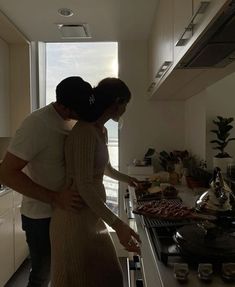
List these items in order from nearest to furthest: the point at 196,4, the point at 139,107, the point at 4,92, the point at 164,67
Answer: the point at 196,4, the point at 164,67, the point at 4,92, the point at 139,107

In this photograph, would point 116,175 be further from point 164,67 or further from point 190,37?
point 190,37

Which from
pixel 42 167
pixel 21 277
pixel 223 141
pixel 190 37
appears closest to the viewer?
pixel 190 37

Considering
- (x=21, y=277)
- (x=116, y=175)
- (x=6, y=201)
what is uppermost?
(x=116, y=175)

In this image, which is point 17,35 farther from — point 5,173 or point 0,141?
point 5,173

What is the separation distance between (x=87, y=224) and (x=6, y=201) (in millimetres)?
1377

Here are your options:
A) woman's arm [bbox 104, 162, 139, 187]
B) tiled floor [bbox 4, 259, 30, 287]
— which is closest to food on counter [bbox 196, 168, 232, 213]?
woman's arm [bbox 104, 162, 139, 187]

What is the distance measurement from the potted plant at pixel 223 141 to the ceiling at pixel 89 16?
0.94 m

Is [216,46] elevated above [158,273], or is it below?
above

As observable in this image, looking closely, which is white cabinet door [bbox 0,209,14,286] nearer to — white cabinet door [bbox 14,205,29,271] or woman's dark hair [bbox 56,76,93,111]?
white cabinet door [bbox 14,205,29,271]

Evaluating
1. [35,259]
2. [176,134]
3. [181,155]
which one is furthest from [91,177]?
[176,134]

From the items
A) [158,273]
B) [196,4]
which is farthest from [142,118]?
[158,273]

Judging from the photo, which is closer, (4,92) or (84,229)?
Answer: (84,229)

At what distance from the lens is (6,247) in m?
2.33

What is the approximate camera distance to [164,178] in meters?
2.36
